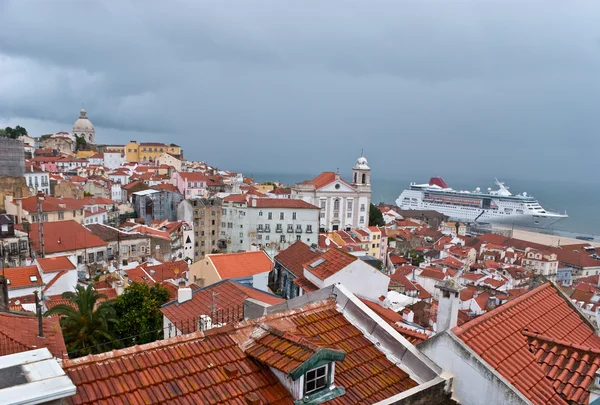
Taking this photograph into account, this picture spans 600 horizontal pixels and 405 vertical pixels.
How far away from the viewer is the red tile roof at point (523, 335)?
19.0 feet

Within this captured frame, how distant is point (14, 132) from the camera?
316 feet

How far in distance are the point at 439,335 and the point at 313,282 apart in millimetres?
10727

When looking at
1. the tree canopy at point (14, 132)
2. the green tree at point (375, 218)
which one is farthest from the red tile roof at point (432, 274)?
the tree canopy at point (14, 132)

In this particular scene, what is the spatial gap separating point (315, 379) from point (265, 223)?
1873 inches

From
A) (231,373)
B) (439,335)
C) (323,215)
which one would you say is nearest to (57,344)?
(231,373)

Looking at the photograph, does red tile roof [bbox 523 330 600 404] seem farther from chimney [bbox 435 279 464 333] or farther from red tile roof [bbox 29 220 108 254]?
red tile roof [bbox 29 220 108 254]

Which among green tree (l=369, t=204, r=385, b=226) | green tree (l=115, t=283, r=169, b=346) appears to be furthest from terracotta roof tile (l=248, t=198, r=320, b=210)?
green tree (l=115, t=283, r=169, b=346)

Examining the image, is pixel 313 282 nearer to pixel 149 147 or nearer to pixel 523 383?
pixel 523 383

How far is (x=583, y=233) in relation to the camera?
123125mm

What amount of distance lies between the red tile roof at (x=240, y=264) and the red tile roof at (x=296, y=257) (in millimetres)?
1023

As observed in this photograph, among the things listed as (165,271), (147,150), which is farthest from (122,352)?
(147,150)

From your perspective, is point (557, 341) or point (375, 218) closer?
point (557, 341)

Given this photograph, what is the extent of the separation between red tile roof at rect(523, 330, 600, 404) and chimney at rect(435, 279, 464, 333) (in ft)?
4.53

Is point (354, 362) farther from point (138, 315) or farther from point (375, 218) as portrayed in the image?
point (375, 218)
